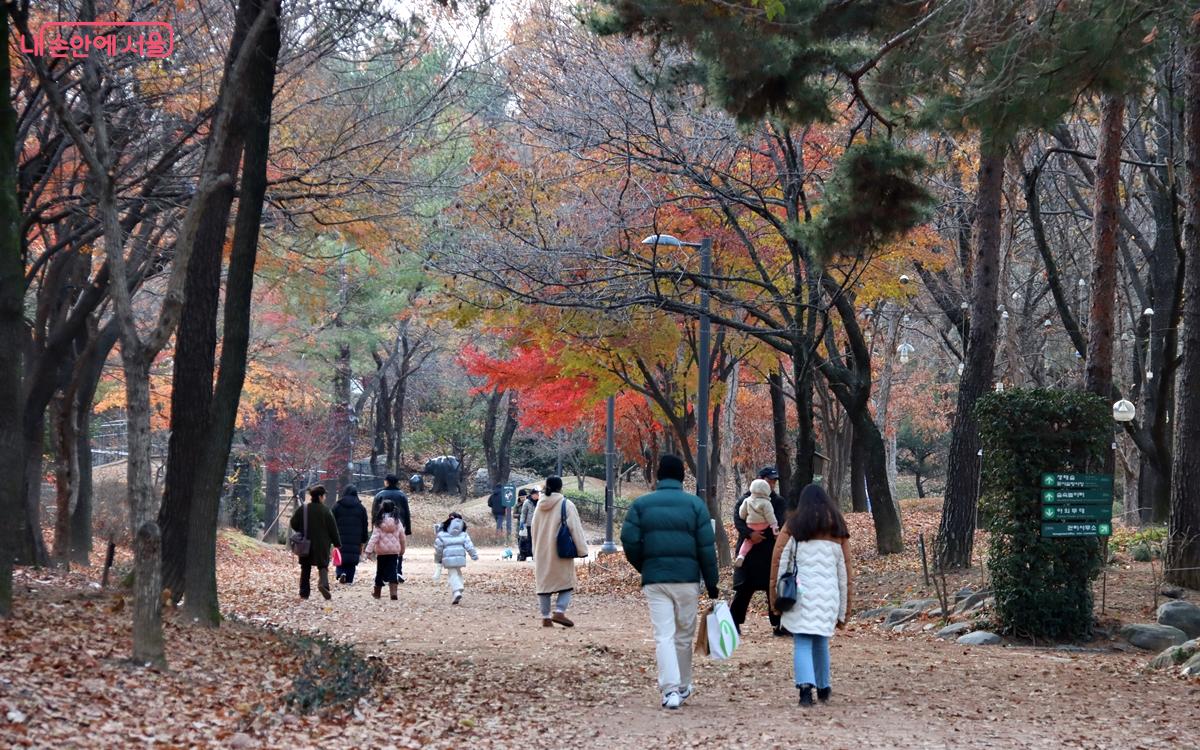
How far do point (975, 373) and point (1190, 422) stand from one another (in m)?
3.14

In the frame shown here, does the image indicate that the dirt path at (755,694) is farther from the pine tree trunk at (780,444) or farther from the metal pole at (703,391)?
the pine tree trunk at (780,444)

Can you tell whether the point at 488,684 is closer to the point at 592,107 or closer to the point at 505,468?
the point at 592,107

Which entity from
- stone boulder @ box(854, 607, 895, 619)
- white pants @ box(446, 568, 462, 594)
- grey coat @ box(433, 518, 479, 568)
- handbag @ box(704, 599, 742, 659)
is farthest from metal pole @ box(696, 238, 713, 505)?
handbag @ box(704, 599, 742, 659)

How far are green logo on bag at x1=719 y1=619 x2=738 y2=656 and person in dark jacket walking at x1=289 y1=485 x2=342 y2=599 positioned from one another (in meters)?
9.65

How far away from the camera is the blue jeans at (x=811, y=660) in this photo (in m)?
8.91

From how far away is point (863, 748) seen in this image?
7625 millimetres

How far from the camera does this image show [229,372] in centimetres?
1152

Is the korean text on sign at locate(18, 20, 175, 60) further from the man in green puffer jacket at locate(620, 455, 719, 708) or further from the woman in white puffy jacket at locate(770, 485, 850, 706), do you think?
the woman in white puffy jacket at locate(770, 485, 850, 706)

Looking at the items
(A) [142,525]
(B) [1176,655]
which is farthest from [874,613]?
(A) [142,525]

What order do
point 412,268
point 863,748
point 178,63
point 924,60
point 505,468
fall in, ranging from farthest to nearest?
point 505,468 < point 412,268 < point 178,63 < point 924,60 < point 863,748

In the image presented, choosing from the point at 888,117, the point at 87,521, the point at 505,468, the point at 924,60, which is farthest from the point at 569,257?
the point at 505,468

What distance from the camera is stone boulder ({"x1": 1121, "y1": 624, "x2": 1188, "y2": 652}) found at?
12484 mm

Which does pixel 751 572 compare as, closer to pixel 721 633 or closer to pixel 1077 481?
pixel 1077 481

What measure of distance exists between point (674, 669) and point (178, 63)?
9.71 meters
